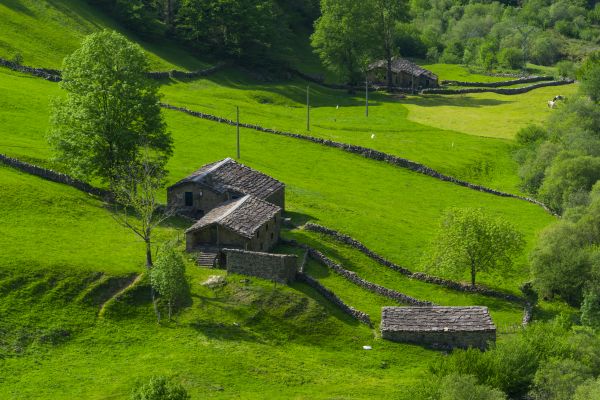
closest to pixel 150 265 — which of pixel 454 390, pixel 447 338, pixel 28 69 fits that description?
pixel 447 338

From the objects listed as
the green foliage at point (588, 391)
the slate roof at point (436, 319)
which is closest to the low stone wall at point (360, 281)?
the slate roof at point (436, 319)

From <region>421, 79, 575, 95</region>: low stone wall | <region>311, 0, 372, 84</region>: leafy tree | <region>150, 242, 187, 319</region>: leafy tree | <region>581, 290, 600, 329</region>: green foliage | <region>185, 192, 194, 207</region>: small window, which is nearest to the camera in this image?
<region>150, 242, 187, 319</region>: leafy tree

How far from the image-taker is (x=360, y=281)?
7206 cm

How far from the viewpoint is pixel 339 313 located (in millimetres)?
64688

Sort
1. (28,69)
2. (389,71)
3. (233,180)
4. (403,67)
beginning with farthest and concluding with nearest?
(403,67), (389,71), (28,69), (233,180)

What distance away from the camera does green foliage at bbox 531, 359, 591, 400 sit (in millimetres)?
51219

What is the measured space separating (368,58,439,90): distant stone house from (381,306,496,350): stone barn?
106 meters

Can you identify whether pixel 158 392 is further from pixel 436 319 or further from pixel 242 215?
pixel 242 215

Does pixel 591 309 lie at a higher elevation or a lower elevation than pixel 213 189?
lower

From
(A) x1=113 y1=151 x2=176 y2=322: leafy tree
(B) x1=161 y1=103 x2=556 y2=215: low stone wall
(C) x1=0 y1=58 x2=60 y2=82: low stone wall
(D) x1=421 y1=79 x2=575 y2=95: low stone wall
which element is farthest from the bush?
(A) x1=113 y1=151 x2=176 y2=322: leafy tree

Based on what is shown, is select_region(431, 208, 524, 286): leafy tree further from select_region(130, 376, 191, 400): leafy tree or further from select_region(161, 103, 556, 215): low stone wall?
select_region(130, 376, 191, 400): leafy tree

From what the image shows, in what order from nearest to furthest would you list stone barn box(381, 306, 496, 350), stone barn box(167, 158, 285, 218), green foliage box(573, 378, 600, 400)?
1. green foliage box(573, 378, 600, 400)
2. stone barn box(381, 306, 496, 350)
3. stone barn box(167, 158, 285, 218)

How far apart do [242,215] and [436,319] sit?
18037 mm

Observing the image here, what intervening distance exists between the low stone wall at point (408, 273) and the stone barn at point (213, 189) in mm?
5975
